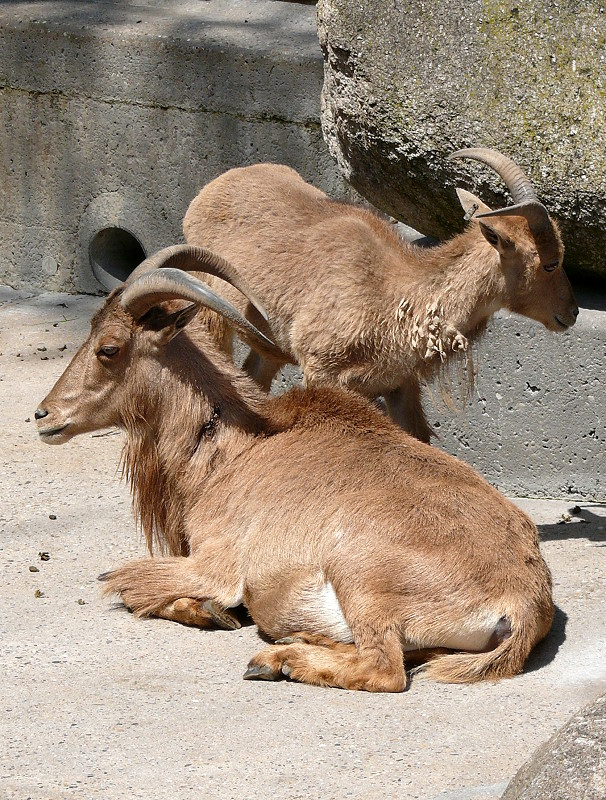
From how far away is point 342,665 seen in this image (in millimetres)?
4738

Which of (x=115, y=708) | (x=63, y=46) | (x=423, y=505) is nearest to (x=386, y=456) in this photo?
(x=423, y=505)

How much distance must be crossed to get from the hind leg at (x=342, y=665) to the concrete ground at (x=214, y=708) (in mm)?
52

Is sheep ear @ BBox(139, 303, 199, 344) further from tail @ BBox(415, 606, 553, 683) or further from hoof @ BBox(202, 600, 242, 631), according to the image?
tail @ BBox(415, 606, 553, 683)

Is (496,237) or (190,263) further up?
(496,237)

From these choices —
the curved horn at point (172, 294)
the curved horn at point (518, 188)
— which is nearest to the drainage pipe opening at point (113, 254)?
the curved horn at point (518, 188)

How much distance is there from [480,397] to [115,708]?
3142 mm

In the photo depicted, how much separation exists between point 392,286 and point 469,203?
0.58 metres

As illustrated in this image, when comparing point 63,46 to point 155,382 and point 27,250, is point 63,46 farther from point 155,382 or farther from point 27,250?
point 155,382

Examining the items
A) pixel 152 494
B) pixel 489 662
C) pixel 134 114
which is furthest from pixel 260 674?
pixel 134 114

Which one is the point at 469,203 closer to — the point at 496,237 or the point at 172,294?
the point at 496,237

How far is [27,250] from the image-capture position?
1034 cm

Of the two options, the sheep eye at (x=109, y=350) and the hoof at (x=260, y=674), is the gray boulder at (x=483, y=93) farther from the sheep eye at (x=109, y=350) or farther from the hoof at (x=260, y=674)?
the hoof at (x=260, y=674)

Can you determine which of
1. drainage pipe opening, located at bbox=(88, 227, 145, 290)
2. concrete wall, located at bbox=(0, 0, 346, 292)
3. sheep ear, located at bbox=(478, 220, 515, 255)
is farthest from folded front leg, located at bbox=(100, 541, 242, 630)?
drainage pipe opening, located at bbox=(88, 227, 145, 290)

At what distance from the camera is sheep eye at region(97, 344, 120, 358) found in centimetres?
555
